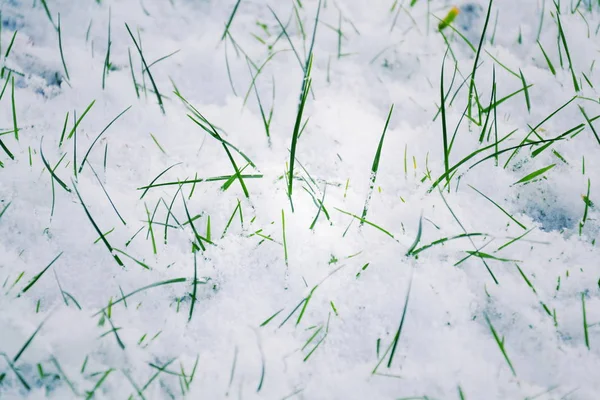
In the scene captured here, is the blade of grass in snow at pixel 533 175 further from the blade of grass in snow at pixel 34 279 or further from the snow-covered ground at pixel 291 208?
the blade of grass in snow at pixel 34 279

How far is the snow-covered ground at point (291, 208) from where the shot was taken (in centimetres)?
88

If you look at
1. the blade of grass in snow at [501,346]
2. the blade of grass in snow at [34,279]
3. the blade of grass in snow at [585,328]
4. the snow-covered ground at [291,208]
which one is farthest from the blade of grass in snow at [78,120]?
the blade of grass in snow at [585,328]

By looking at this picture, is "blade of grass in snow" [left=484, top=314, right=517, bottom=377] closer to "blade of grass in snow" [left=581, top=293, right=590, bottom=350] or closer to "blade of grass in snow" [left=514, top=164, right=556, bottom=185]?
"blade of grass in snow" [left=581, top=293, right=590, bottom=350]

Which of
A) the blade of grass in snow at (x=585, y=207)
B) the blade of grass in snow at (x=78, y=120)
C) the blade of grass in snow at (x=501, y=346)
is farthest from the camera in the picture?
Result: the blade of grass in snow at (x=78, y=120)

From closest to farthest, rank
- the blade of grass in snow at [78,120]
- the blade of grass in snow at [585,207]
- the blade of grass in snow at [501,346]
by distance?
the blade of grass in snow at [501,346], the blade of grass in snow at [585,207], the blade of grass in snow at [78,120]

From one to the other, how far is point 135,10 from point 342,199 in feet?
3.39

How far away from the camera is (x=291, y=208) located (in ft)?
3.59

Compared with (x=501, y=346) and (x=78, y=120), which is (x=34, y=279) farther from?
(x=501, y=346)

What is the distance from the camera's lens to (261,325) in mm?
926

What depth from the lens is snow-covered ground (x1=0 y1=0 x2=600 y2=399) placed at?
0.88 meters

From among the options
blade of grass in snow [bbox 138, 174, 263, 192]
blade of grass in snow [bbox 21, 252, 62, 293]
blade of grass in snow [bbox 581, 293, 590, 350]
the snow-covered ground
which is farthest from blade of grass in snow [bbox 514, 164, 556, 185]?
blade of grass in snow [bbox 21, 252, 62, 293]

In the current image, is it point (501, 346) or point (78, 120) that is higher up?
point (78, 120)

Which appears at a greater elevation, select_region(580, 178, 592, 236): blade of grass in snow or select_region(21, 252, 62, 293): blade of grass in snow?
select_region(580, 178, 592, 236): blade of grass in snow

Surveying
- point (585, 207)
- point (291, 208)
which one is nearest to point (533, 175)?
point (585, 207)
